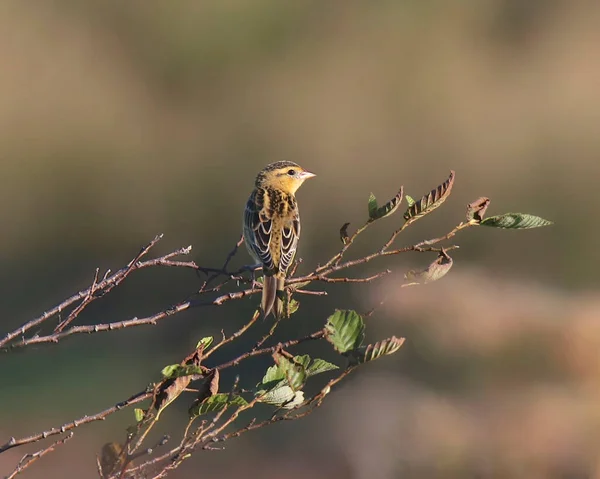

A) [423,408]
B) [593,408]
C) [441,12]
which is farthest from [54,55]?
[593,408]

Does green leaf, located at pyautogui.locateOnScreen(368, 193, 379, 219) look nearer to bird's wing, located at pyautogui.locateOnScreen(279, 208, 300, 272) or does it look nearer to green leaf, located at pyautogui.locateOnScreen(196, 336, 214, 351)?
green leaf, located at pyautogui.locateOnScreen(196, 336, 214, 351)

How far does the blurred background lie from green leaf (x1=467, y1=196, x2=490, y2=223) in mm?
3813

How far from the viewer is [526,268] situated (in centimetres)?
678

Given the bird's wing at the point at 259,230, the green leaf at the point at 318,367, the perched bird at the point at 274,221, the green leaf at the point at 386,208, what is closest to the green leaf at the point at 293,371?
the green leaf at the point at 318,367

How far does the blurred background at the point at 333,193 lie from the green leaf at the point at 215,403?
399 cm

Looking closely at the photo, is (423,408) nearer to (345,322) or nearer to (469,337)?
(469,337)

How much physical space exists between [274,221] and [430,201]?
106cm

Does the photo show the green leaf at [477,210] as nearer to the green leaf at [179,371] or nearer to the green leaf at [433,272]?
the green leaf at [433,272]

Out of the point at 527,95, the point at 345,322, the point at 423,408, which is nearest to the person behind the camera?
the point at 345,322

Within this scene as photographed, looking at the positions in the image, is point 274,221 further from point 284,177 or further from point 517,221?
point 517,221

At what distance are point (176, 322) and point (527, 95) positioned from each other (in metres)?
3.11

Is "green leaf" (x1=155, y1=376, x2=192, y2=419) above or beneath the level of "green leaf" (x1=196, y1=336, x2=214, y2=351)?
beneath

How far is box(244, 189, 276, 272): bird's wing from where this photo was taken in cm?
215

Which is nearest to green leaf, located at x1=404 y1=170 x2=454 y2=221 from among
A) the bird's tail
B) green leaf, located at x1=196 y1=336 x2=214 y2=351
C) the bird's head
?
green leaf, located at x1=196 y1=336 x2=214 y2=351
